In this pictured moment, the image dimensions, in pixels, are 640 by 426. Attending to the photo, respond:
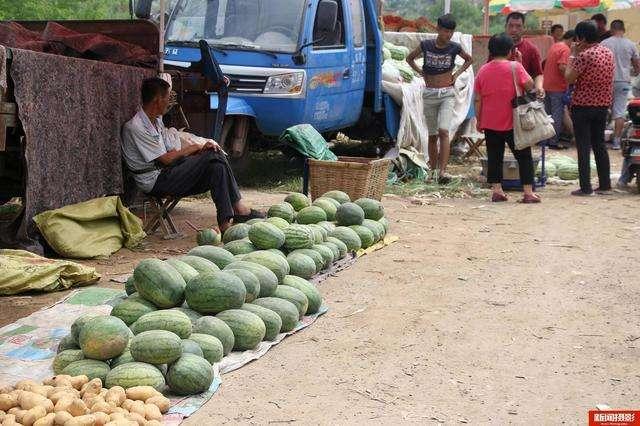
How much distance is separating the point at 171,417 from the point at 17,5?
474 inches

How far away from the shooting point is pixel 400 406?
14.0ft

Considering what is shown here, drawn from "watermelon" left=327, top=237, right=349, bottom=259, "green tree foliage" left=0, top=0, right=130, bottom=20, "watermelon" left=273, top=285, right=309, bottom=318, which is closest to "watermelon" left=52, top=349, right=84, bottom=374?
"watermelon" left=273, top=285, right=309, bottom=318

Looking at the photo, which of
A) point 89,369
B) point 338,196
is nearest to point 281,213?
point 338,196

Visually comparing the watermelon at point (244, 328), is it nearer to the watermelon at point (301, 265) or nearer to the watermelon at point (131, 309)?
the watermelon at point (131, 309)

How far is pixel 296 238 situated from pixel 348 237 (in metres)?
0.98

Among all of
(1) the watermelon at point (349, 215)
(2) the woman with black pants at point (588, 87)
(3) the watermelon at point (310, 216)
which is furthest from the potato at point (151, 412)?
(2) the woman with black pants at point (588, 87)

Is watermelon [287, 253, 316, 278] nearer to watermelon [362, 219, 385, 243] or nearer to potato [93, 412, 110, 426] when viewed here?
watermelon [362, 219, 385, 243]

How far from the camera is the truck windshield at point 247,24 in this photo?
35.9ft

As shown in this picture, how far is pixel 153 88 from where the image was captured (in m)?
7.79

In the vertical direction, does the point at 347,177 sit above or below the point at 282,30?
below

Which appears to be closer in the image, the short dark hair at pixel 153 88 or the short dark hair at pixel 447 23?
the short dark hair at pixel 153 88

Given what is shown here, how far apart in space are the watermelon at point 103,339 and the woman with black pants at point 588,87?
8.24 m

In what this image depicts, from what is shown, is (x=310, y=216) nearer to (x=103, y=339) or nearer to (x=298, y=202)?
(x=298, y=202)

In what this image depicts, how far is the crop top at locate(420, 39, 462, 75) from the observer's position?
11.8 metres
